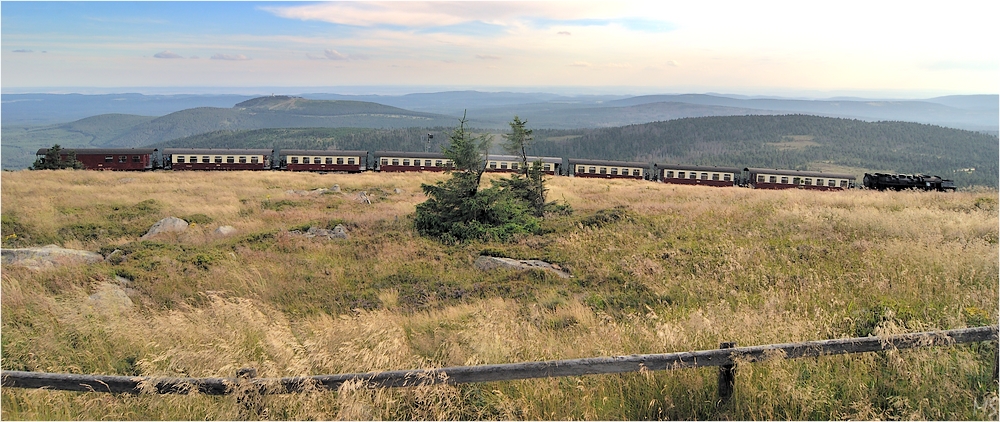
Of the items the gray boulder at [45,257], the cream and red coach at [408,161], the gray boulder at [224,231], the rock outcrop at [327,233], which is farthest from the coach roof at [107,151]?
the gray boulder at [45,257]

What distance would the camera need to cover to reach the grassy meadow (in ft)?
15.9

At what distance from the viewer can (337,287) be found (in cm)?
1156

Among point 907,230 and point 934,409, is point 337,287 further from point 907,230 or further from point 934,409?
point 907,230

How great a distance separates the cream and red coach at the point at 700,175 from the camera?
53219 millimetres

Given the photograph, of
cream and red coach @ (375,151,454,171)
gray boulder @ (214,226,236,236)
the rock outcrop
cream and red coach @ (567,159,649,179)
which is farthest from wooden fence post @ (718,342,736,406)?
cream and red coach @ (567,159,649,179)

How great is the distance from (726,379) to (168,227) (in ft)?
65.6

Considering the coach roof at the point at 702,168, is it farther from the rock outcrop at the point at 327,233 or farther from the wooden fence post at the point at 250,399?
the wooden fence post at the point at 250,399

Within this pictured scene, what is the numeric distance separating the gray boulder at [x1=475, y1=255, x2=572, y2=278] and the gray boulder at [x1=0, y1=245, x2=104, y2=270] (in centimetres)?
1013

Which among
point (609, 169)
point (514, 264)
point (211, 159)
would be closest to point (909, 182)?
point (609, 169)

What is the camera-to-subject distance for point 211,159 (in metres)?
52.6

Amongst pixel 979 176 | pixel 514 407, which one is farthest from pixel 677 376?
pixel 979 176

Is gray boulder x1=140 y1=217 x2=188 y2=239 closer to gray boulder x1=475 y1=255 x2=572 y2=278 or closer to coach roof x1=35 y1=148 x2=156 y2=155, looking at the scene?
gray boulder x1=475 y1=255 x2=572 y2=278

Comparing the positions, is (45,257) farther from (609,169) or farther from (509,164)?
(609,169)

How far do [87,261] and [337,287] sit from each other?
7.12m
